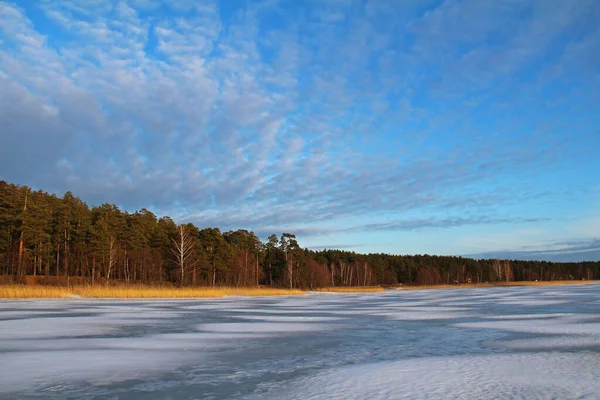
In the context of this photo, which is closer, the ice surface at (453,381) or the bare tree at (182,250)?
the ice surface at (453,381)

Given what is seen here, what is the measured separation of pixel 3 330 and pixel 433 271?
5040 inches

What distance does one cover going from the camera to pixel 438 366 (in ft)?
20.1

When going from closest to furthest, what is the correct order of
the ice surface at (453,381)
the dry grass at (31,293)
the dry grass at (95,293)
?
the ice surface at (453,381)
the dry grass at (31,293)
the dry grass at (95,293)

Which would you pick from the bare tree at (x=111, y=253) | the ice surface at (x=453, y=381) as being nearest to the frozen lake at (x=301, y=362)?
the ice surface at (x=453, y=381)

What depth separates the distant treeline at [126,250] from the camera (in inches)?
1960

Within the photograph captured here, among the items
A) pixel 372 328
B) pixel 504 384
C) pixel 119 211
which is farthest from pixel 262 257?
pixel 504 384

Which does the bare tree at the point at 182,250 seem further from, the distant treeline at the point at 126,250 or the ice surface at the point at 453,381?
the ice surface at the point at 453,381

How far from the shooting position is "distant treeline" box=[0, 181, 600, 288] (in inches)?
1960

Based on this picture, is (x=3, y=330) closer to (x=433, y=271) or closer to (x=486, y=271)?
(x=433, y=271)

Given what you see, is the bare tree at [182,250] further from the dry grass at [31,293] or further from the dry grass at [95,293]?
the dry grass at [31,293]

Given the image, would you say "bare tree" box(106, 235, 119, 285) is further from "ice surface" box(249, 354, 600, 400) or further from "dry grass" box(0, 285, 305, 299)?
"ice surface" box(249, 354, 600, 400)

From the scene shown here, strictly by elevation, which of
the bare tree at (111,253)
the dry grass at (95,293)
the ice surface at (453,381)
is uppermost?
the bare tree at (111,253)

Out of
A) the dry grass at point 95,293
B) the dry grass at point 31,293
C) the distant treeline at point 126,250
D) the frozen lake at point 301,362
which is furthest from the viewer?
the distant treeline at point 126,250

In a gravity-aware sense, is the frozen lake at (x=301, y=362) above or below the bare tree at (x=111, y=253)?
below
